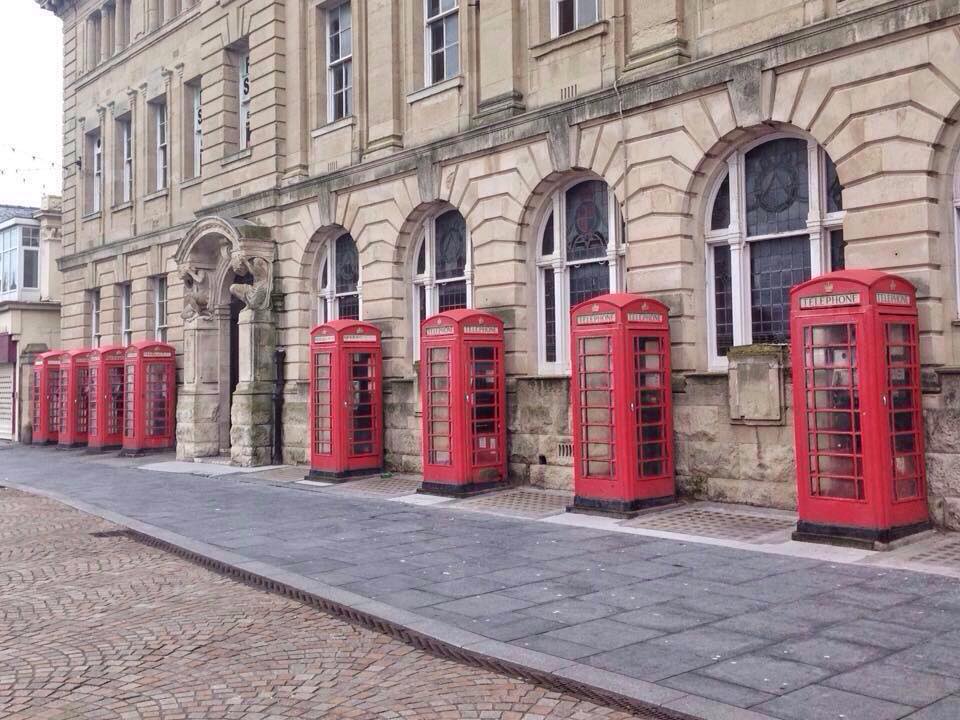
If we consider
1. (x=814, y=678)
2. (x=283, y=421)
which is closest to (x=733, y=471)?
(x=814, y=678)

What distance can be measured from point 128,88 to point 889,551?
23.8 m

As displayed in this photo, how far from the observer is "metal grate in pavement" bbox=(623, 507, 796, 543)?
1015 centimetres

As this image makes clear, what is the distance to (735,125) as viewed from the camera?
1186cm

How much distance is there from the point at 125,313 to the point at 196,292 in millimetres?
6775

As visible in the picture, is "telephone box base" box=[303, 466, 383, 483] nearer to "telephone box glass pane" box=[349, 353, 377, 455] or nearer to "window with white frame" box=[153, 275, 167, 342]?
"telephone box glass pane" box=[349, 353, 377, 455]


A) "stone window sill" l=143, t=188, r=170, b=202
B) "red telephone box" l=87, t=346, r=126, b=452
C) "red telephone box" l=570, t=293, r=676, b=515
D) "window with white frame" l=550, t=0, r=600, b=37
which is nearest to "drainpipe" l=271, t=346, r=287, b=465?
"red telephone box" l=87, t=346, r=126, b=452

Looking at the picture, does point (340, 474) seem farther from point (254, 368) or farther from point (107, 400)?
point (107, 400)

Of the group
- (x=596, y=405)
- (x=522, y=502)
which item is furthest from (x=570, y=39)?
(x=522, y=502)

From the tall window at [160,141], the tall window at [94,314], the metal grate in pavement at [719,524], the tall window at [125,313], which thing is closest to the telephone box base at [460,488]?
the metal grate in pavement at [719,524]

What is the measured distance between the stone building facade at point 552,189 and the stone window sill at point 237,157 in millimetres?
68

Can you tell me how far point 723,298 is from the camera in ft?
41.2

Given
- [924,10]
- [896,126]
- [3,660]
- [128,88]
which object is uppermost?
[128,88]

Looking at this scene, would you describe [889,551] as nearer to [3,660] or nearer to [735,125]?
[735,125]

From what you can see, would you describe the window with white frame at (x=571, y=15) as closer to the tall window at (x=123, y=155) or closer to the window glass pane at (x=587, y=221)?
the window glass pane at (x=587, y=221)
